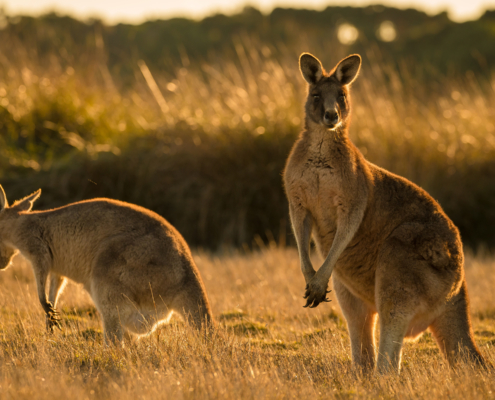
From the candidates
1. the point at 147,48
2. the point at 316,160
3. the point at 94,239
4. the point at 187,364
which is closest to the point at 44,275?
the point at 94,239

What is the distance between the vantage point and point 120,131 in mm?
9727

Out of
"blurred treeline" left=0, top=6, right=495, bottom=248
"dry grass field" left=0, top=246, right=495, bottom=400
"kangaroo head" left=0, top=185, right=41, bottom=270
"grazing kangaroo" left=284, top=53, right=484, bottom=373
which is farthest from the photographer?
"blurred treeline" left=0, top=6, right=495, bottom=248

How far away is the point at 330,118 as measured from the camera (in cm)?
368

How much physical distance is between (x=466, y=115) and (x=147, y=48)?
43.4 ft

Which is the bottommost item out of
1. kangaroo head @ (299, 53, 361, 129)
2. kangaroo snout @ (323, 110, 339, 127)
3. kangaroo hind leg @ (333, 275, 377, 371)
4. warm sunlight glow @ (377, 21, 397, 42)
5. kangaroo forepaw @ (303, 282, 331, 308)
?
kangaroo hind leg @ (333, 275, 377, 371)

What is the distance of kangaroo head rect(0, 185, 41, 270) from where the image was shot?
14.7 feet

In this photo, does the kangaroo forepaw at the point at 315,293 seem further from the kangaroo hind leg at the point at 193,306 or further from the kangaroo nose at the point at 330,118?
the kangaroo nose at the point at 330,118

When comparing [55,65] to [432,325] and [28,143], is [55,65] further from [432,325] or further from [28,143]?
[432,325]

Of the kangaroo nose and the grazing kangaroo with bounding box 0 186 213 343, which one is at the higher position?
the kangaroo nose

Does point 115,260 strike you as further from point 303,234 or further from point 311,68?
point 311,68

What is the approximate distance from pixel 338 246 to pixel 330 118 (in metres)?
0.76

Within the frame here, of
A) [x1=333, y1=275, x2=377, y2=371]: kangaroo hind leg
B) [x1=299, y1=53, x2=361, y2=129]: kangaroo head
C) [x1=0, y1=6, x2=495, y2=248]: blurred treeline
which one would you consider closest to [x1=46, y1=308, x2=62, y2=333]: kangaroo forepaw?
[x1=333, y1=275, x2=377, y2=371]: kangaroo hind leg

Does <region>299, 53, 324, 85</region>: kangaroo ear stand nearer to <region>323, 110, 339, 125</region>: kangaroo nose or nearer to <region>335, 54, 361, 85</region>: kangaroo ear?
<region>335, 54, 361, 85</region>: kangaroo ear

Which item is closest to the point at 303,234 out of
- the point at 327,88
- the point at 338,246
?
the point at 338,246
